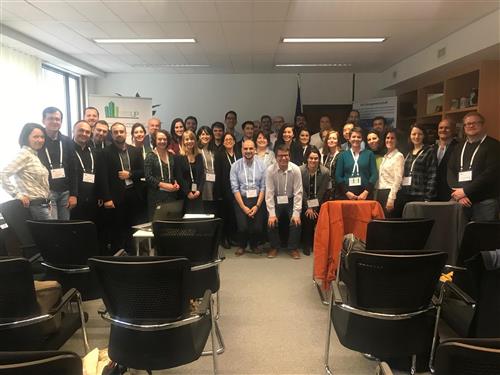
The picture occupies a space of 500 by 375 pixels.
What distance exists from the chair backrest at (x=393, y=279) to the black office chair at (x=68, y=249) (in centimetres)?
163

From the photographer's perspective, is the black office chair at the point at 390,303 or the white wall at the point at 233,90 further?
the white wall at the point at 233,90

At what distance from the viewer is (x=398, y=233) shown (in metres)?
2.48

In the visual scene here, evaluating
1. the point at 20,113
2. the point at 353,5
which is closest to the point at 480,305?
the point at 353,5

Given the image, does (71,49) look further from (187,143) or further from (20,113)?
(187,143)

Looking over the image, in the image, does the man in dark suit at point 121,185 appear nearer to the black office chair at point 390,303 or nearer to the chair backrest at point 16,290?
the chair backrest at point 16,290

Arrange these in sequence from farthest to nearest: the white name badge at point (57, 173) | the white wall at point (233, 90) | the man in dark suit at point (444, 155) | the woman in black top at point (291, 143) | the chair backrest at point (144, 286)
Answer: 1. the white wall at point (233, 90)
2. the woman in black top at point (291, 143)
3. the man in dark suit at point (444, 155)
4. the white name badge at point (57, 173)
5. the chair backrest at point (144, 286)

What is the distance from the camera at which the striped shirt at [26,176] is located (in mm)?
3154

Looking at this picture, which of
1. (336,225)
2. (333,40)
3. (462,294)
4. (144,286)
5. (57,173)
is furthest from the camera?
(333,40)

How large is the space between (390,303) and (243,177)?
9.04ft

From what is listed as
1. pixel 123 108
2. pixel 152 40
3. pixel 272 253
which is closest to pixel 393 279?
pixel 272 253

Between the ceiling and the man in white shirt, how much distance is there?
1.58 m

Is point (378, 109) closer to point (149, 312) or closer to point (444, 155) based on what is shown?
point (444, 155)

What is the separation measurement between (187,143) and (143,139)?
0.63m

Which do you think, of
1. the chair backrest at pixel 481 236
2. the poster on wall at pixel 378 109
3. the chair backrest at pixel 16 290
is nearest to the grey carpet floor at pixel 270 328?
the chair backrest at pixel 16 290
